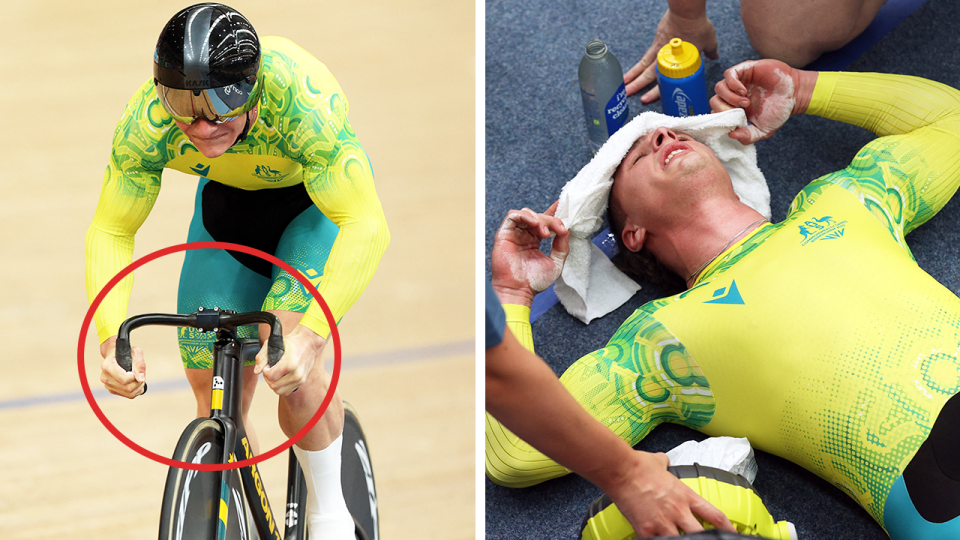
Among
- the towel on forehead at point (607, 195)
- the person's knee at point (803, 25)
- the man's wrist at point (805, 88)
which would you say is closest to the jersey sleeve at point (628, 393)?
the towel on forehead at point (607, 195)

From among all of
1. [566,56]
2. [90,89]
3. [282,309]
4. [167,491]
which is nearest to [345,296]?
[282,309]

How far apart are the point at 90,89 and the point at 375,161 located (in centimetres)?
73

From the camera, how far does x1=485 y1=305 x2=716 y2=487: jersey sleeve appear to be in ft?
5.14

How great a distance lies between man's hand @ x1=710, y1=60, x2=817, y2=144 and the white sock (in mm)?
1084

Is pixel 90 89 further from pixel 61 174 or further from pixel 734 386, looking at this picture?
pixel 734 386

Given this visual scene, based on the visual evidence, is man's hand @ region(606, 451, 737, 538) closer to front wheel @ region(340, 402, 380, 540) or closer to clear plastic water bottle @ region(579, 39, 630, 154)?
front wheel @ region(340, 402, 380, 540)

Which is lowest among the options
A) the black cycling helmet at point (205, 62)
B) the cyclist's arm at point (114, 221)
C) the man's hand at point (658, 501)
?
the man's hand at point (658, 501)

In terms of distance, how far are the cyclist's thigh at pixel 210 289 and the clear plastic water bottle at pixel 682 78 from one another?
1.07 metres

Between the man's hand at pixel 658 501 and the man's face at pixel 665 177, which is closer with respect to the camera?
the man's hand at pixel 658 501

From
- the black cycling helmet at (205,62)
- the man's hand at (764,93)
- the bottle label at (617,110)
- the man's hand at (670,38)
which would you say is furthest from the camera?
the man's hand at (670,38)

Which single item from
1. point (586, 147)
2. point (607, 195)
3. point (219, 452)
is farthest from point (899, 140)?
point (219, 452)

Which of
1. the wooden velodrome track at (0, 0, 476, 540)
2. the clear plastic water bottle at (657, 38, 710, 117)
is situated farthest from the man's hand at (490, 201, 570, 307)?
the clear plastic water bottle at (657, 38, 710, 117)

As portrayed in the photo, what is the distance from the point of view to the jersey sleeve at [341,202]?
1.11m

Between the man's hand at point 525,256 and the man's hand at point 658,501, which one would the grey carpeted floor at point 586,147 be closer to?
the man's hand at point 525,256
